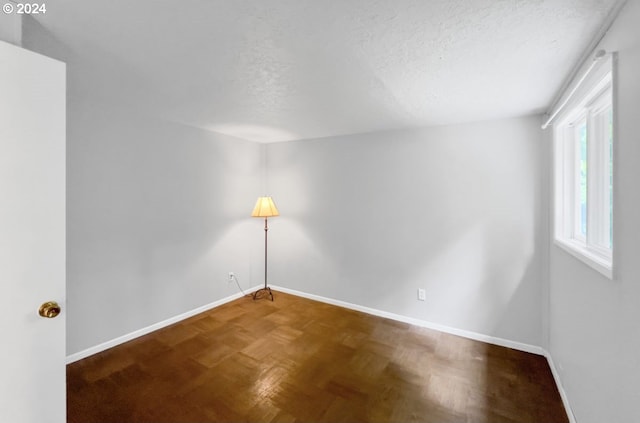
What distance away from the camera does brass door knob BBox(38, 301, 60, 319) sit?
1.17 meters

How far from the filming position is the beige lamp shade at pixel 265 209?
374cm

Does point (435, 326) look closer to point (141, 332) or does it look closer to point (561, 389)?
point (561, 389)

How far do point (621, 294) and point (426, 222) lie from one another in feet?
6.48

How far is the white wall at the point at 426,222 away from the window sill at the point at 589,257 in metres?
0.74

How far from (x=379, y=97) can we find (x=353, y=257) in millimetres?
2029

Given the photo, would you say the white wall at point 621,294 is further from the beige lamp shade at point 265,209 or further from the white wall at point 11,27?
the beige lamp shade at point 265,209

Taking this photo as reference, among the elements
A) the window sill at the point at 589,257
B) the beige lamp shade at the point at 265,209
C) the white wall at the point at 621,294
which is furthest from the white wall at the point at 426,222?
the white wall at the point at 621,294

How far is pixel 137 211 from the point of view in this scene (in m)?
2.82

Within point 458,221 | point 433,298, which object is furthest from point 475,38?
point 433,298

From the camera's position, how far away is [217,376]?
2184 mm

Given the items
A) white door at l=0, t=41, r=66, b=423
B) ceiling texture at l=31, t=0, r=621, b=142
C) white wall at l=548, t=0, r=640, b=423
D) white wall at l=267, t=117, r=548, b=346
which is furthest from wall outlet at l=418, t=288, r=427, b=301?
white door at l=0, t=41, r=66, b=423

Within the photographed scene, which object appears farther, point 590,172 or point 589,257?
point 590,172

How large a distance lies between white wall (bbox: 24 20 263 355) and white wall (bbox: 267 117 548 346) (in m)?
0.95

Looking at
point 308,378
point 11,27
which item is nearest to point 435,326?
point 308,378
